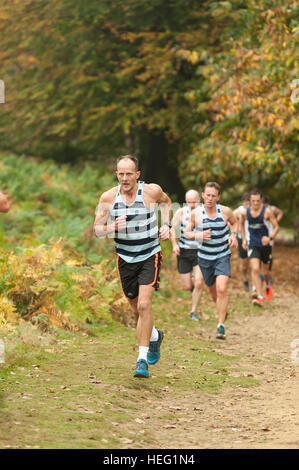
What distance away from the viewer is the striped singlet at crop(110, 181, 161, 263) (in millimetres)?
7766

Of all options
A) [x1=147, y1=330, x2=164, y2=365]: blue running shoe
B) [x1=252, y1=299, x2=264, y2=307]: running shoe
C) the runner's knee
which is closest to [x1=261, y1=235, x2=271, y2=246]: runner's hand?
[x1=252, y1=299, x2=264, y2=307]: running shoe

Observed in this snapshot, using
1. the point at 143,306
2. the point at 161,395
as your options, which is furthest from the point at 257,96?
the point at 161,395

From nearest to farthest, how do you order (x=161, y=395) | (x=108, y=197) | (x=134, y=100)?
1. (x=161, y=395)
2. (x=108, y=197)
3. (x=134, y=100)

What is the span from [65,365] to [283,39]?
10.0 m

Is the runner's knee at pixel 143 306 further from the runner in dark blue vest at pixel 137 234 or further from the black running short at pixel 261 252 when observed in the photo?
the black running short at pixel 261 252

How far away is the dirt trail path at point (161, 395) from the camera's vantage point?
5.98m

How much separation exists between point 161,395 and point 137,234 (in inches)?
66.2

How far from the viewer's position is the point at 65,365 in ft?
27.6

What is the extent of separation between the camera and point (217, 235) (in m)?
11.1

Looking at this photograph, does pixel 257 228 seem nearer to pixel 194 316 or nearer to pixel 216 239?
pixel 194 316

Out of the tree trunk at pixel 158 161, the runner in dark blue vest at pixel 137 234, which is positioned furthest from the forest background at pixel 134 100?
the runner in dark blue vest at pixel 137 234

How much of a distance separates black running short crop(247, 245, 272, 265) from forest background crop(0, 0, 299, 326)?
2.13 metres

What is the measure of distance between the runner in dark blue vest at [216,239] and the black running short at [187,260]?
2.06 meters
